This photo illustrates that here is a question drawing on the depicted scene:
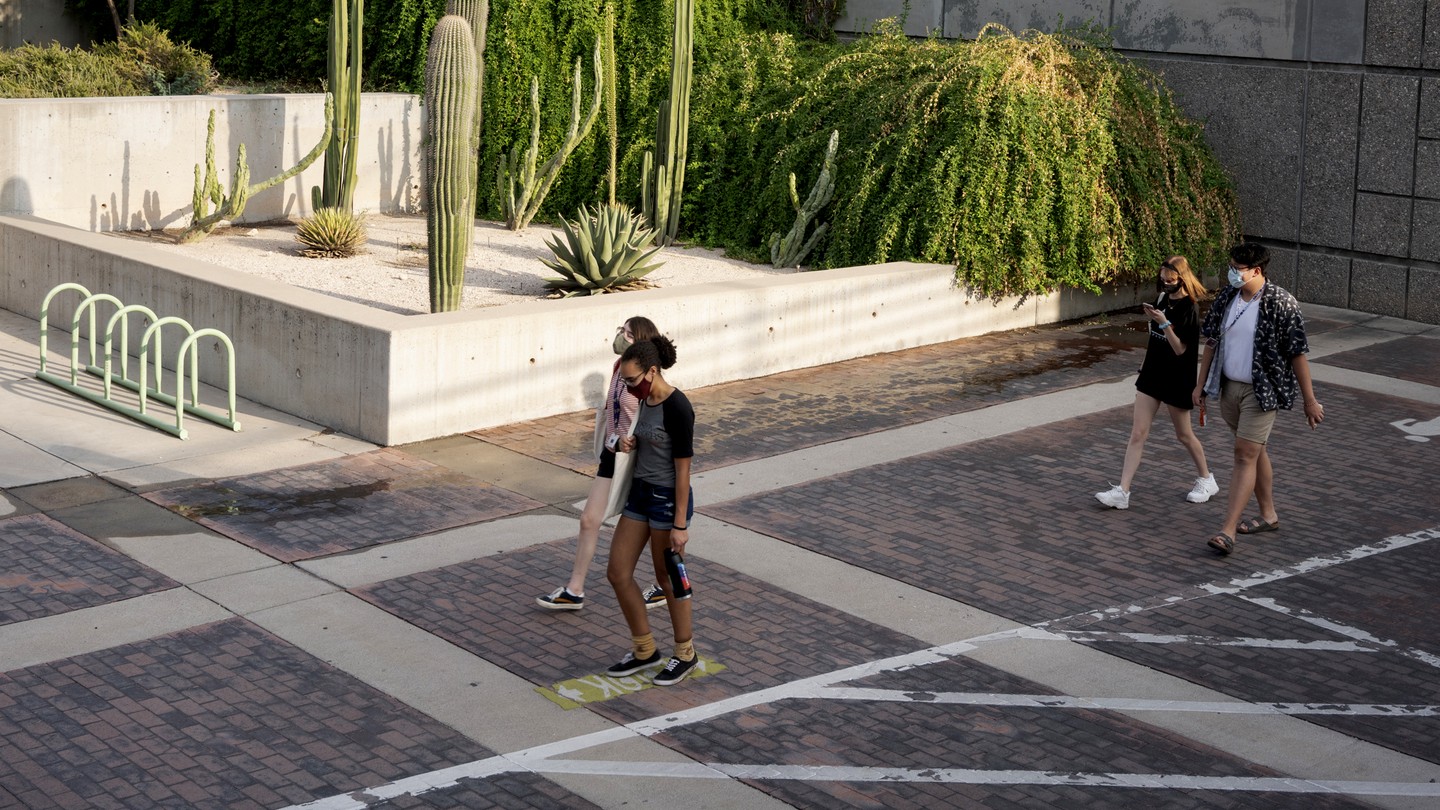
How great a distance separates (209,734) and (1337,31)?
13357mm

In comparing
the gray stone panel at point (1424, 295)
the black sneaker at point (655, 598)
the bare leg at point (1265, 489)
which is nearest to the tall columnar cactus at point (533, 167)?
the gray stone panel at point (1424, 295)

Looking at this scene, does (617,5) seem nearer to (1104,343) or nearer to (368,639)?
(1104,343)

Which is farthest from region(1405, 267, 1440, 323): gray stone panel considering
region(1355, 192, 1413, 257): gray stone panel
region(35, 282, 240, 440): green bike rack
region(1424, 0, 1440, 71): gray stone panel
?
region(35, 282, 240, 440): green bike rack

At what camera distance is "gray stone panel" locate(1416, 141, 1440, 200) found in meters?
15.3

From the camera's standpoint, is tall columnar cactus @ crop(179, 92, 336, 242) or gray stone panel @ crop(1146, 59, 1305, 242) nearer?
tall columnar cactus @ crop(179, 92, 336, 242)

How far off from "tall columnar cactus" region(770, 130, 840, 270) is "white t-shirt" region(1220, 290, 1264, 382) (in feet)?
22.2

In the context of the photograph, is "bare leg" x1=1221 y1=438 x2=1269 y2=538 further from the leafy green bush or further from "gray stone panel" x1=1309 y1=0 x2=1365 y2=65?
the leafy green bush

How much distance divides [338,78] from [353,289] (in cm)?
320

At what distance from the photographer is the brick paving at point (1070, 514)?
866 centimetres

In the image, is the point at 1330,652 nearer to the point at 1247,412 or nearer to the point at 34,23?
the point at 1247,412

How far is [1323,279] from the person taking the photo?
16.3 m

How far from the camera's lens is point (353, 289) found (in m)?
13.7

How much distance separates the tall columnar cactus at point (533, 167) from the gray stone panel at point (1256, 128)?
637cm

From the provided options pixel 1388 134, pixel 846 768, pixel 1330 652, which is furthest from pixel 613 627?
pixel 1388 134
